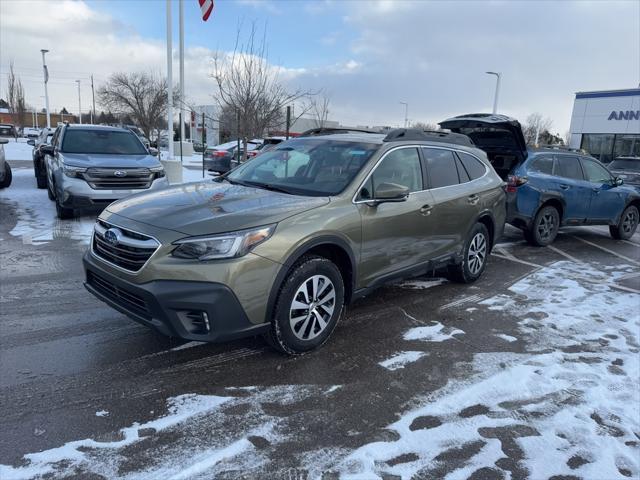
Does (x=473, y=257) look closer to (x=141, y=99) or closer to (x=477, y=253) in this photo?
(x=477, y=253)

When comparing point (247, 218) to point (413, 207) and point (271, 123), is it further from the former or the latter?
point (271, 123)

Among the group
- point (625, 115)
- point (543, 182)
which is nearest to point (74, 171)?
point (543, 182)

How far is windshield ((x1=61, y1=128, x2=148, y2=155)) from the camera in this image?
9.05 meters

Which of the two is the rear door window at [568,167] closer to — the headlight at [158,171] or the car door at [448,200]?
the car door at [448,200]

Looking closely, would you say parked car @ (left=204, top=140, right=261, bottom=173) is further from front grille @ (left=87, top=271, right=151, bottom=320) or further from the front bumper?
the front bumper

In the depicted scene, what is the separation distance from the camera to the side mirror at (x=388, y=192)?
4.07 meters

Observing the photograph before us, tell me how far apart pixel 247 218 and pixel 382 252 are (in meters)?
1.47

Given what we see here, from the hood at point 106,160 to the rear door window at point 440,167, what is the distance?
561cm

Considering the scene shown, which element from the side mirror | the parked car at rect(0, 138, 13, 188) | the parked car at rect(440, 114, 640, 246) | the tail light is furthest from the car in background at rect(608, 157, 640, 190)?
the parked car at rect(0, 138, 13, 188)

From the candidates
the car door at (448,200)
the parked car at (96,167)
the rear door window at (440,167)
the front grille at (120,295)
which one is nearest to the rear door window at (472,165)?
the car door at (448,200)

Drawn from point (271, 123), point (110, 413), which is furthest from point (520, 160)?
point (271, 123)

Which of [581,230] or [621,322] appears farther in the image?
[581,230]

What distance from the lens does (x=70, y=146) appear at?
9.00m

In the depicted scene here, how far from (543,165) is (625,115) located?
28.1m
